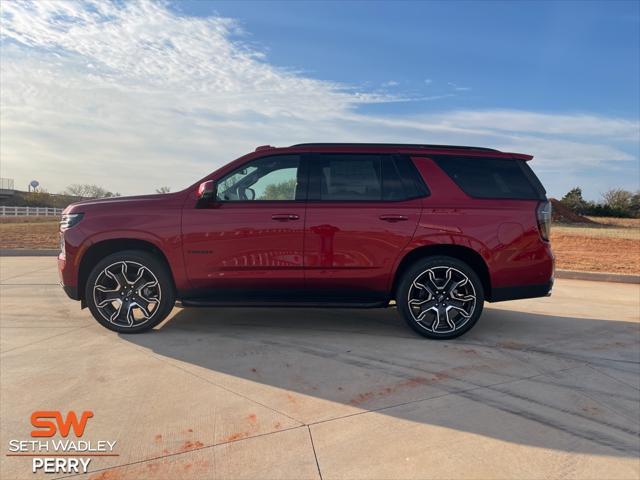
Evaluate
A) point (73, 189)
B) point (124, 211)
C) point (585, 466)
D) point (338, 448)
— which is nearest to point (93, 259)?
point (124, 211)

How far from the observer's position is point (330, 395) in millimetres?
3188

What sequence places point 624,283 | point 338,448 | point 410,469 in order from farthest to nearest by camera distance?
point 624,283 → point 338,448 → point 410,469

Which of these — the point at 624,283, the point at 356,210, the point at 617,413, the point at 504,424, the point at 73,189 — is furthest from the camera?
the point at 73,189

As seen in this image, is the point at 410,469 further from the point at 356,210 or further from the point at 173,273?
the point at 173,273

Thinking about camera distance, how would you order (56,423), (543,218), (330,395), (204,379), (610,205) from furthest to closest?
(610,205)
(543,218)
(204,379)
(330,395)
(56,423)

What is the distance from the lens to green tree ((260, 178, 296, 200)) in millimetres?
4559

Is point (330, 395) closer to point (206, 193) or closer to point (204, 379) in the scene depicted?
point (204, 379)

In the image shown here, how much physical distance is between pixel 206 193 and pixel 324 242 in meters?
1.27

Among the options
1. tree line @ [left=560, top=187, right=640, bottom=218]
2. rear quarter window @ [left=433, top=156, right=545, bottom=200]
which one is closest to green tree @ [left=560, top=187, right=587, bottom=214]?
tree line @ [left=560, top=187, right=640, bottom=218]

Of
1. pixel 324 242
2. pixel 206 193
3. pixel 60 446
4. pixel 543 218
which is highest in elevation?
pixel 206 193

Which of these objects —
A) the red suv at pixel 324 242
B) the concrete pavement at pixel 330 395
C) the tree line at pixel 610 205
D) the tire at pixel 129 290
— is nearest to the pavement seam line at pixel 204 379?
the concrete pavement at pixel 330 395

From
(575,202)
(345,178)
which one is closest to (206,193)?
(345,178)

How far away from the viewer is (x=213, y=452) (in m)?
2.48

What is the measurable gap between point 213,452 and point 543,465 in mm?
1817
